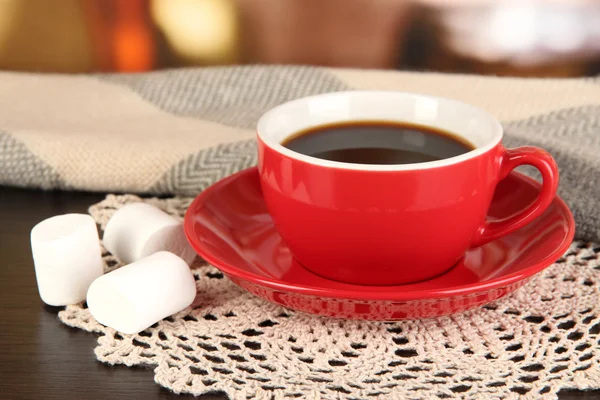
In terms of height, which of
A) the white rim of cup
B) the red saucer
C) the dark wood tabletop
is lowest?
the dark wood tabletop

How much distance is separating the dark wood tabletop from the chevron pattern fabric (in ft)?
0.53

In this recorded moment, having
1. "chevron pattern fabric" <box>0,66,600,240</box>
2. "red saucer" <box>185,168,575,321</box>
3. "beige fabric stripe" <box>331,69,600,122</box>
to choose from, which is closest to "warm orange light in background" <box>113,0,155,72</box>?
"chevron pattern fabric" <box>0,66,600,240</box>

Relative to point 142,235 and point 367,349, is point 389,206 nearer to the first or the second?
point 367,349

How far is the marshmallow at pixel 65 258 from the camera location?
0.62m

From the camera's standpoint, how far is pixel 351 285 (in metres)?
0.61

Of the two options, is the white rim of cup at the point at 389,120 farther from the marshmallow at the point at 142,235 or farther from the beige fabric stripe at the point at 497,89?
the beige fabric stripe at the point at 497,89

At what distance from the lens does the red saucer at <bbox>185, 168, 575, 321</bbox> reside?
0.54 meters

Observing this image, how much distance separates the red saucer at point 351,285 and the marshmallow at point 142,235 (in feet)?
0.10

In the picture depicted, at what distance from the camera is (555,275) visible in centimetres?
68

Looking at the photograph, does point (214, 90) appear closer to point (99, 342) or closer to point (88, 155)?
point (88, 155)

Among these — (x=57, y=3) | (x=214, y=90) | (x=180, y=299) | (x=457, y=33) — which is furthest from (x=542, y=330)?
(x=57, y=3)

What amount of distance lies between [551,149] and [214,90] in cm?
47

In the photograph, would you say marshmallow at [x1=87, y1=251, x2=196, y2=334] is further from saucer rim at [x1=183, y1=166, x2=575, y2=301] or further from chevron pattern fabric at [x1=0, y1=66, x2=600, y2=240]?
chevron pattern fabric at [x1=0, y1=66, x2=600, y2=240]

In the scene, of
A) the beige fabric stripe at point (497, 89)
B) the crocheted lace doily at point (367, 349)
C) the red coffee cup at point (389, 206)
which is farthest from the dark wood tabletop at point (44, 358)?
the beige fabric stripe at point (497, 89)
